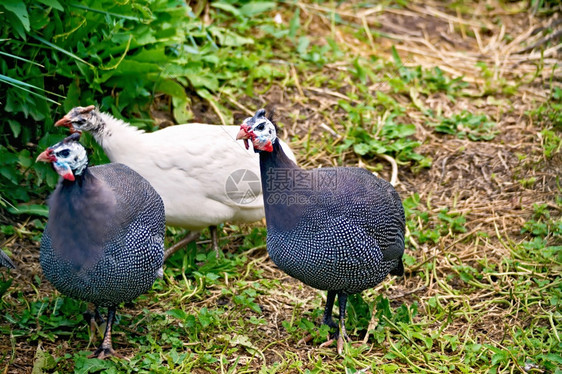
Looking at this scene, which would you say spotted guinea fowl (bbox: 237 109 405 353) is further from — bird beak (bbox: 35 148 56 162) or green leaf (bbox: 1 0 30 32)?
green leaf (bbox: 1 0 30 32)

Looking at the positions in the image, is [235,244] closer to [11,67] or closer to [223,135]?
[223,135]

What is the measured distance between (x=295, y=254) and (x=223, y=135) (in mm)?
1147

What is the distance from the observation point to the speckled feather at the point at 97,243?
128 inches

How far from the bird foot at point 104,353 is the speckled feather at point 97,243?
0.22 m

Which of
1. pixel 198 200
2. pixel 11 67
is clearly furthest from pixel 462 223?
pixel 11 67

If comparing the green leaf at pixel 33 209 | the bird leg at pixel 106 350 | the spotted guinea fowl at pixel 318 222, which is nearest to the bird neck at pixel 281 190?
the spotted guinea fowl at pixel 318 222

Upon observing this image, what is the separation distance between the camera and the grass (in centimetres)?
360

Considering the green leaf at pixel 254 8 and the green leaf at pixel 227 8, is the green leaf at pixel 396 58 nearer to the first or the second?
the green leaf at pixel 254 8

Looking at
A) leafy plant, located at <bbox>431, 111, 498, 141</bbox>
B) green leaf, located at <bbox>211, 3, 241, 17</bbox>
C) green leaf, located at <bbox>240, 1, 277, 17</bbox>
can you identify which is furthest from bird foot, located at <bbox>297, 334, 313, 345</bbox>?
green leaf, located at <bbox>240, 1, 277, 17</bbox>

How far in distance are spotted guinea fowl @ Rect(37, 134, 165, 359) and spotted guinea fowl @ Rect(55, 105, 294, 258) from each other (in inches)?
23.6

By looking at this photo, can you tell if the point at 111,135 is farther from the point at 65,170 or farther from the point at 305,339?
the point at 305,339

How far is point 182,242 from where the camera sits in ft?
14.6

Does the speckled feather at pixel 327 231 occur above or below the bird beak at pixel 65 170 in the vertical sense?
below

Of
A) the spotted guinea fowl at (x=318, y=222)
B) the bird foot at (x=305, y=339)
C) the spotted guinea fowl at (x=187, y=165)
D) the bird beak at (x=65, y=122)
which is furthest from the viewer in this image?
the spotted guinea fowl at (x=187, y=165)
